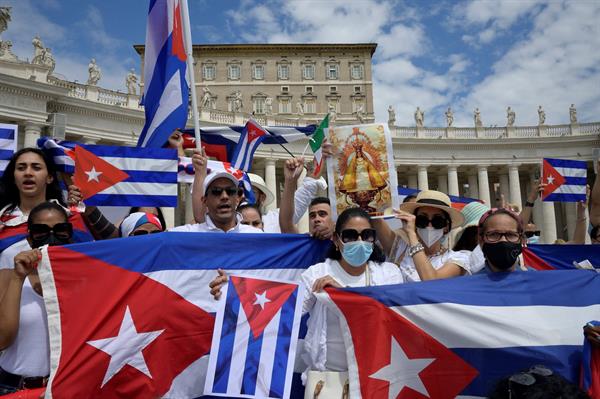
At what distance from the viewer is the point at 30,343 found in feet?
12.4

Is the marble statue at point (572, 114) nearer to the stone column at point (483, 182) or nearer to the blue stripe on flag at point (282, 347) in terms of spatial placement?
the stone column at point (483, 182)

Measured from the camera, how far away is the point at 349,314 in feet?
13.0

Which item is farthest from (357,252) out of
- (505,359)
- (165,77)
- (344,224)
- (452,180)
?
(452,180)

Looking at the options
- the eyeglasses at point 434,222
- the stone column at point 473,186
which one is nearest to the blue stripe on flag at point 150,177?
the eyeglasses at point 434,222

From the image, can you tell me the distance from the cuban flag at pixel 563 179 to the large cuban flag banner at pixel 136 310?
436 inches

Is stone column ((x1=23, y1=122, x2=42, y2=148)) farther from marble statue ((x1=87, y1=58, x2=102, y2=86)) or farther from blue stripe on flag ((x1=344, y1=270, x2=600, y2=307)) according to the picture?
blue stripe on flag ((x1=344, y1=270, x2=600, y2=307))

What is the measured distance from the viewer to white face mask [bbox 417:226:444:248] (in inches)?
199

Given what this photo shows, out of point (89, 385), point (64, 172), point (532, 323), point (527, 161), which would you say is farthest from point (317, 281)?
point (527, 161)

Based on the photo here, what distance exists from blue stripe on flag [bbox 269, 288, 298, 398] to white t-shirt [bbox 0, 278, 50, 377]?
1810mm

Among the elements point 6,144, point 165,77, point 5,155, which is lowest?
point 5,155

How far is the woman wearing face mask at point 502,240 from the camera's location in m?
4.07

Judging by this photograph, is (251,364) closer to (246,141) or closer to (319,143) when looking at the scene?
(319,143)

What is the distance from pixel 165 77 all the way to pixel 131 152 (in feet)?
4.30

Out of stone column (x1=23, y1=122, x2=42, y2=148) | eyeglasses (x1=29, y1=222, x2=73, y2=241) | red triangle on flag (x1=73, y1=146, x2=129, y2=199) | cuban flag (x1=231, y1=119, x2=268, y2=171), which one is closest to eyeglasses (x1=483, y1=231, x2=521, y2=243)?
eyeglasses (x1=29, y1=222, x2=73, y2=241)
